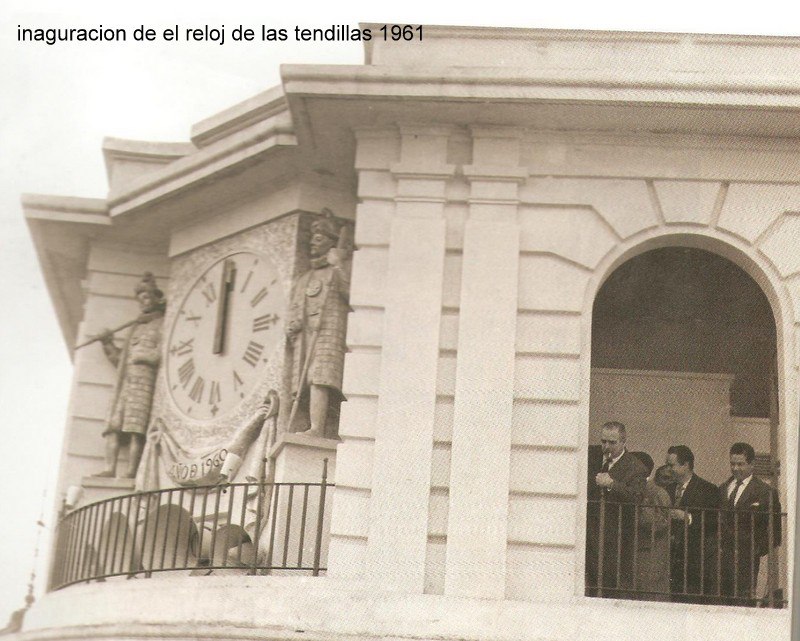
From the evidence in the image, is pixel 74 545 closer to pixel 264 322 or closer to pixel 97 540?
pixel 97 540

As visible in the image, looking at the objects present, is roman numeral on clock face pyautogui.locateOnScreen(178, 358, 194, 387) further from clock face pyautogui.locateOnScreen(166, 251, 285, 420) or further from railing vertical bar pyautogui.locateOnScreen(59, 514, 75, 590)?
railing vertical bar pyautogui.locateOnScreen(59, 514, 75, 590)

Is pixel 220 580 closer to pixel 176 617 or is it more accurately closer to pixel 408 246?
pixel 176 617

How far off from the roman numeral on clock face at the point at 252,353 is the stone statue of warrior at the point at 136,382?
4.87 ft

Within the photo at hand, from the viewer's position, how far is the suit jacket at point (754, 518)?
1623 centimetres

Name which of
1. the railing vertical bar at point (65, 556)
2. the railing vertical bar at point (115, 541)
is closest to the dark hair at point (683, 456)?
the railing vertical bar at point (115, 541)

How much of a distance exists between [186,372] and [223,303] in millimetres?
901

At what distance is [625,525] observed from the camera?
17203 millimetres

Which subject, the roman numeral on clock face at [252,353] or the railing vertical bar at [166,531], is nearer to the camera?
the railing vertical bar at [166,531]

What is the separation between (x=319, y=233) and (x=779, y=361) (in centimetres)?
496

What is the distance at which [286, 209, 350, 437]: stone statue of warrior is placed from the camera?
55.8 feet

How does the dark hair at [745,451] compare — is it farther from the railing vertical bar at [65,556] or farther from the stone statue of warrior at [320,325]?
the railing vertical bar at [65,556]

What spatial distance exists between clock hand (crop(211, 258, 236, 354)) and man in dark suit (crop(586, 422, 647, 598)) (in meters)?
4.24

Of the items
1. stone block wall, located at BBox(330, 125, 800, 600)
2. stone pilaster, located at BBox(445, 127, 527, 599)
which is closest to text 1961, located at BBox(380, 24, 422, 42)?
stone block wall, located at BBox(330, 125, 800, 600)

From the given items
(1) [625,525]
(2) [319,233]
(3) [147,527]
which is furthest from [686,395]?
(3) [147,527]
